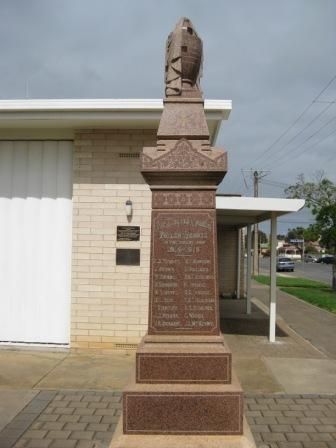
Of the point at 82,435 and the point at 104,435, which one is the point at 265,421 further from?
the point at 82,435

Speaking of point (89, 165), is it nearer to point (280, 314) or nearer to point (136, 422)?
point (136, 422)

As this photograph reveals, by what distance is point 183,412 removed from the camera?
4117 mm

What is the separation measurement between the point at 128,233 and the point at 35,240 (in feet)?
5.75

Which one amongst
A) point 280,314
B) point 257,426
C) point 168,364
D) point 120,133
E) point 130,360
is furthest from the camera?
point 280,314

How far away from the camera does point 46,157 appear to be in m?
8.97

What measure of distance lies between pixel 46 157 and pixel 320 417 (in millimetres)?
6166

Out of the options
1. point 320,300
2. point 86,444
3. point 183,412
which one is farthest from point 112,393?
point 320,300

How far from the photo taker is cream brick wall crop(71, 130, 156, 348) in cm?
843

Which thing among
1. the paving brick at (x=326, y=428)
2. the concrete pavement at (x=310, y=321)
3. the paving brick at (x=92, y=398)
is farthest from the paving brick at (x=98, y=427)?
the concrete pavement at (x=310, y=321)

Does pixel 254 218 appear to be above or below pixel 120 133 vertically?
below

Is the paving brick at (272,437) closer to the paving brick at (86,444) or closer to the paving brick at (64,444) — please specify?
the paving brick at (86,444)

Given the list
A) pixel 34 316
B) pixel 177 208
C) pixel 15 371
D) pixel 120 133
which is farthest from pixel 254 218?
pixel 177 208

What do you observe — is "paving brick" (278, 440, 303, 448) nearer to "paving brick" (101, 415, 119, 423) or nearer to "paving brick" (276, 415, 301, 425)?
"paving brick" (276, 415, 301, 425)

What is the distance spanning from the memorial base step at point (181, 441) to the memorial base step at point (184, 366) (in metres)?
0.44
